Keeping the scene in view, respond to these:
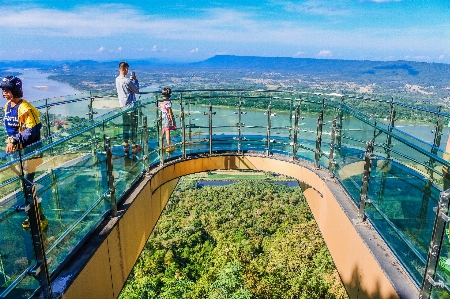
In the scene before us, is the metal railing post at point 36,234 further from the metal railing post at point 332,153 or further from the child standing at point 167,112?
the metal railing post at point 332,153

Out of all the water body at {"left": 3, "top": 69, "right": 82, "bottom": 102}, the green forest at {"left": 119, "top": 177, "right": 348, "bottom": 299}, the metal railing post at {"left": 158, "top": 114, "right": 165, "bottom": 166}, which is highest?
the water body at {"left": 3, "top": 69, "right": 82, "bottom": 102}

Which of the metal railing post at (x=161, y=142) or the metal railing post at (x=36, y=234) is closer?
the metal railing post at (x=36, y=234)

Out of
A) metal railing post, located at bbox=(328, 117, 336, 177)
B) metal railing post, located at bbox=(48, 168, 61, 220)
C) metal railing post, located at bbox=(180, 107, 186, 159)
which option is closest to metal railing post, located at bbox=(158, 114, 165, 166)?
metal railing post, located at bbox=(180, 107, 186, 159)

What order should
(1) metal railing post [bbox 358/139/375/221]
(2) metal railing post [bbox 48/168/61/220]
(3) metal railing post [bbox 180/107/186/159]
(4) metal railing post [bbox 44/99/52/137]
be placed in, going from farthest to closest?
(3) metal railing post [bbox 180/107/186/159] < (4) metal railing post [bbox 44/99/52/137] < (1) metal railing post [bbox 358/139/375/221] < (2) metal railing post [bbox 48/168/61/220]

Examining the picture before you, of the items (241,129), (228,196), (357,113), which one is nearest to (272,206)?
(228,196)

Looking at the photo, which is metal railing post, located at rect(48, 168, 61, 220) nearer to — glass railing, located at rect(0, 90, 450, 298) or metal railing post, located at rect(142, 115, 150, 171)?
glass railing, located at rect(0, 90, 450, 298)

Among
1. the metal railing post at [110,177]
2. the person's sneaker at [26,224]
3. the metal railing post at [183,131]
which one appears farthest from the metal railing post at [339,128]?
the person's sneaker at [26,224]
